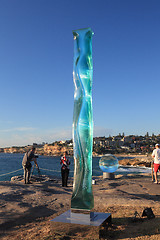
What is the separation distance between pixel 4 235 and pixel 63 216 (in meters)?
1.33

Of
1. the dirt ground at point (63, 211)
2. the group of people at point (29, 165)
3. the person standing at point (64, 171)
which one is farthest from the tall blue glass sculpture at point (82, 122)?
the person standing at point (64, 171)

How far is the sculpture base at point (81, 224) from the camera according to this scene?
176 inches

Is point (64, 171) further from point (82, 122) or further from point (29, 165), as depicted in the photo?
point (82, 122)

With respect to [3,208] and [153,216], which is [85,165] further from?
[3,208]

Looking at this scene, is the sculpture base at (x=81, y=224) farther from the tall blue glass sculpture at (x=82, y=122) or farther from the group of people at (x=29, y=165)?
the group of people at (x=29, y=165)

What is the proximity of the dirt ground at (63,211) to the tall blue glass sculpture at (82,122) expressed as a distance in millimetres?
680

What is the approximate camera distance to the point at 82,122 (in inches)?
204

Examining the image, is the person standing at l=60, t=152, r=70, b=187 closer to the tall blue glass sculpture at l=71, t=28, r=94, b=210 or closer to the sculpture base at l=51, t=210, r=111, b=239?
the tall blue glass sculpture at l=71, t=28, r=94, b=210

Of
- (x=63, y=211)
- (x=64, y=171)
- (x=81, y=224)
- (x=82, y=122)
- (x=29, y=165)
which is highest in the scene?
(x=82, y=122)

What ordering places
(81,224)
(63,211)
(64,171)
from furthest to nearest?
(64,171) < (63,211) < (81,224)

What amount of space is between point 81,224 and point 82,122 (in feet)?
7.29

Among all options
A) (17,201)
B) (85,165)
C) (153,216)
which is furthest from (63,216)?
(17,201)

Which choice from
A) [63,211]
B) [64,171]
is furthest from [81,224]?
[64,171]

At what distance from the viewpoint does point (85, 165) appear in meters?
5.14
